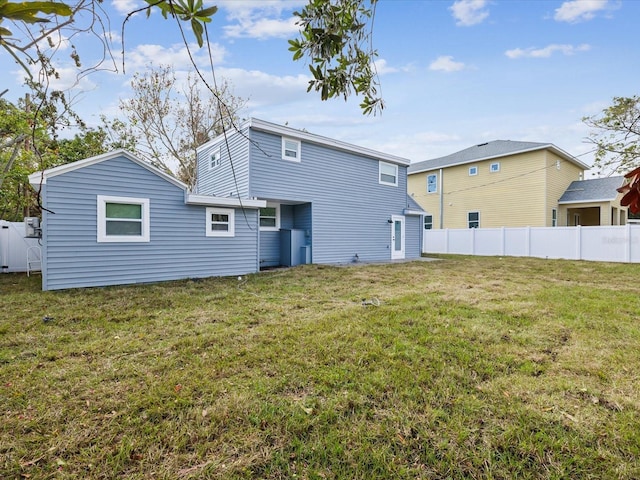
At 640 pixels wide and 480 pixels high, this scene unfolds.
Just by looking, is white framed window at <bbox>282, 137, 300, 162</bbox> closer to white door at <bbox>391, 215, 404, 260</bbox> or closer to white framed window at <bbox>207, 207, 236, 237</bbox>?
white framed window at <bbox>207, 207, 236, 237</bbox>

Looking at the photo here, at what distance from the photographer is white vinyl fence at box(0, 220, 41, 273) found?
31.0ft

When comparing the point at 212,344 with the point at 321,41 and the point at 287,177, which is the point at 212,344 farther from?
the point at 287,177

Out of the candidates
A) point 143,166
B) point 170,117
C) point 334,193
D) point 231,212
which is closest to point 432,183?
point 334,193

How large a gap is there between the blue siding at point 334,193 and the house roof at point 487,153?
275 inches

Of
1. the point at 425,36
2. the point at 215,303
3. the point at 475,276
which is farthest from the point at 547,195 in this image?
the point at 215,303

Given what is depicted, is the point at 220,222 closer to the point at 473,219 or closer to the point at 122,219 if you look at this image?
the point at 122,219

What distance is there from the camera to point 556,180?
16.9 metres

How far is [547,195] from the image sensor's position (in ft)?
53.0

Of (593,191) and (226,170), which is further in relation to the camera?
(593,191)

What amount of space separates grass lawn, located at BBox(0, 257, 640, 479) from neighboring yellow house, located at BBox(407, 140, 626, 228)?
44.9 ft

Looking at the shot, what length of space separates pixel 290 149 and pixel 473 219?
521 inches

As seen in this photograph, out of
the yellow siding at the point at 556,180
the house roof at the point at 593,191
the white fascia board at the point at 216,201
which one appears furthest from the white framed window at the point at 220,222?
the house roof at the point at 593,191

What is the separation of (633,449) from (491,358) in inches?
49.8

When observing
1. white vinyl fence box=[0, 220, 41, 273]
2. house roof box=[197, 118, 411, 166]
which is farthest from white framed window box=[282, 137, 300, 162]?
white vinyl fence box=[0, 220, 41, 273]
